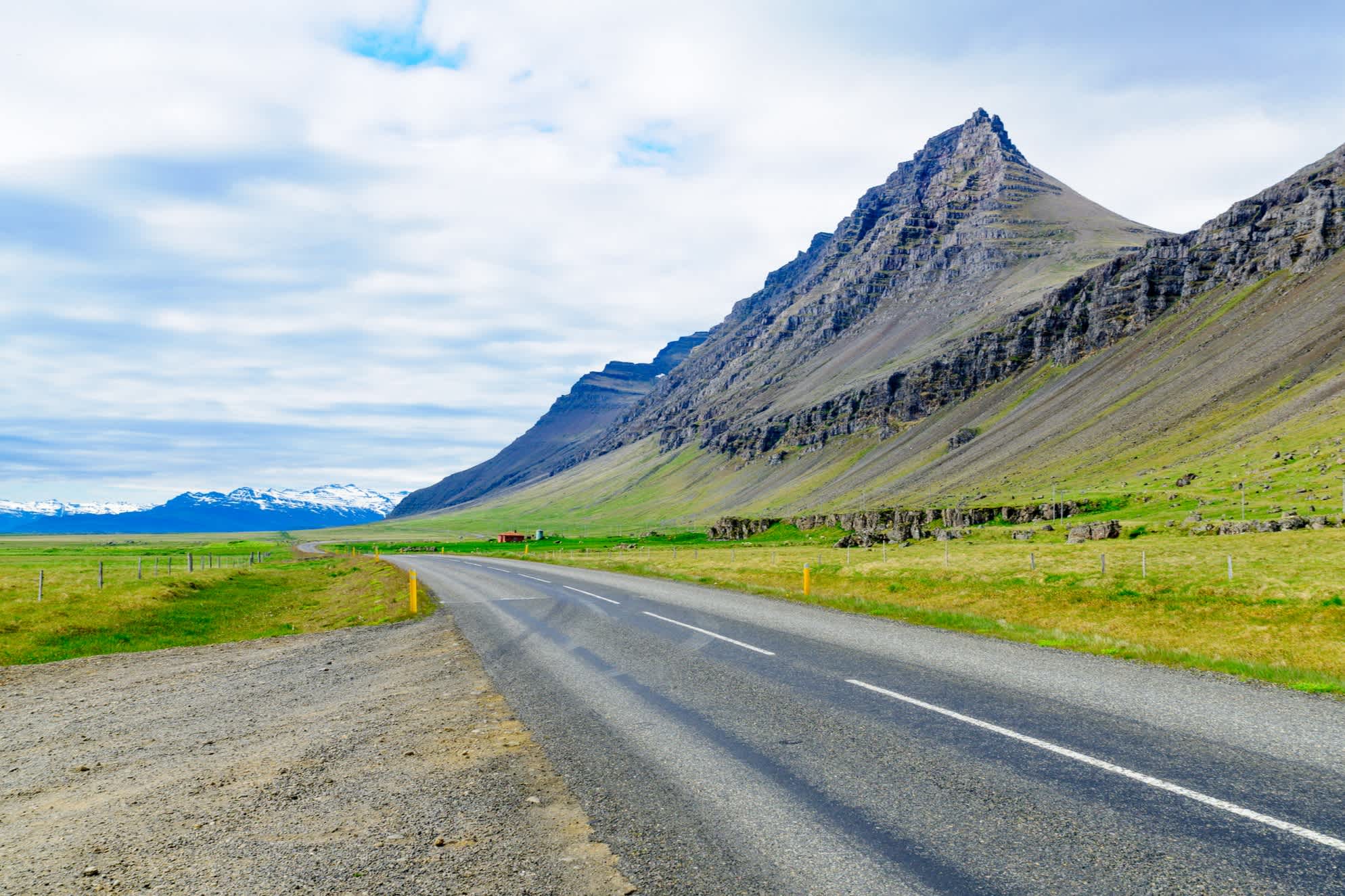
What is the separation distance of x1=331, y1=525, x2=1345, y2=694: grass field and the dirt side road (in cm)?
1129

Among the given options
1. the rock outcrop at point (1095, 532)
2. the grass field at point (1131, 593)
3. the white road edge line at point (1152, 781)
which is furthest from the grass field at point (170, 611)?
the rock outcrop at point (1095, 532)

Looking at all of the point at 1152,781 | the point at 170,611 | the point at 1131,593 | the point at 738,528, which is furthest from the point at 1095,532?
the point at 170,611

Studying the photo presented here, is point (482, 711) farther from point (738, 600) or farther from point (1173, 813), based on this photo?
point (738, 600)

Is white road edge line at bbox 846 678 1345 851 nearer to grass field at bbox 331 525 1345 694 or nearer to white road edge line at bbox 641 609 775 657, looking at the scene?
white road edge line at bbox 641 609 775 657

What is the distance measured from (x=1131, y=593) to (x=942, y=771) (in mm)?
20529

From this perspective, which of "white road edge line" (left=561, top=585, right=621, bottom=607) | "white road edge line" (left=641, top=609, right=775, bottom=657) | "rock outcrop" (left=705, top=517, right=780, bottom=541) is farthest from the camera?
"rock outcrop" (left=705, top=517, right=780, bottom=541)

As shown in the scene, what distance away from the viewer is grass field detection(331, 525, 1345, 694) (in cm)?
1447

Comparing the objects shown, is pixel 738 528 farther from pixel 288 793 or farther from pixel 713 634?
pixel 288 793

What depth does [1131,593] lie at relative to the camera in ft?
78.6

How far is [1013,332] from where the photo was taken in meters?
176

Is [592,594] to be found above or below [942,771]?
below

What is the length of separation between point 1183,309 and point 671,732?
168 metres

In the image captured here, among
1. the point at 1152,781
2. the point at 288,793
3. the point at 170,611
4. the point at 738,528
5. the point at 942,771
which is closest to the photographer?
the point at 1152,781

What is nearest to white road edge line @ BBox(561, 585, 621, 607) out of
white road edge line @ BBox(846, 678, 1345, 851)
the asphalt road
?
the asphalt road
